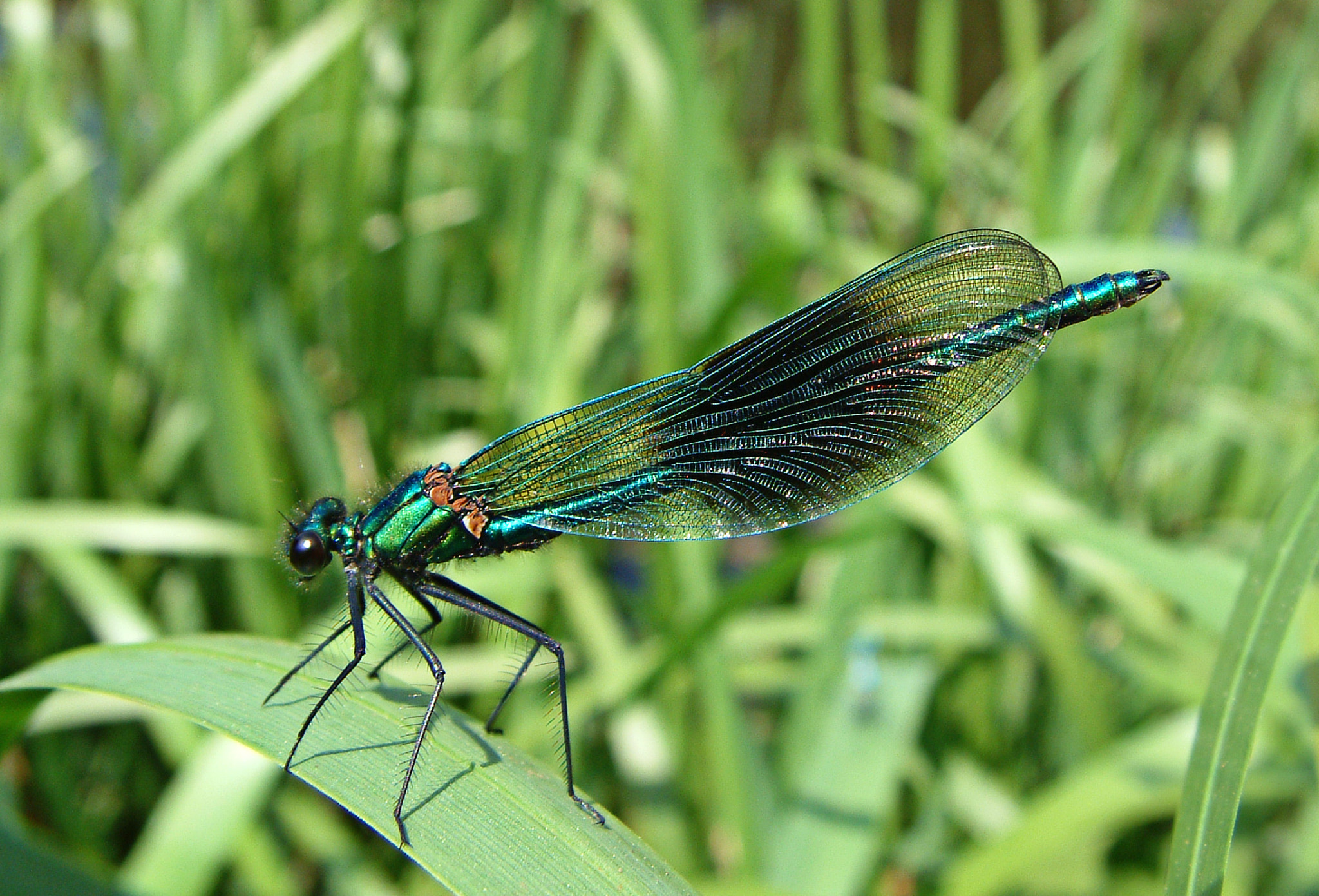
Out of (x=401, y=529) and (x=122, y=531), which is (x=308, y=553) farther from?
(x=122, y=531)

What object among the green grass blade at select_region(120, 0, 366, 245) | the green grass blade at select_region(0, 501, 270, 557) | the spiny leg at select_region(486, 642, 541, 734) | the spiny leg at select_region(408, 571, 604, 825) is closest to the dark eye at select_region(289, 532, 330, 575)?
the spiny leg at select_region(408, 571, 604, 825)

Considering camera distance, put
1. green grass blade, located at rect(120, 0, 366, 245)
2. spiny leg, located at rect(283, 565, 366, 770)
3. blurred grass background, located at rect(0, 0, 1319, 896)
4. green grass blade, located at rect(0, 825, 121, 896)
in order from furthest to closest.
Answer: green grass blade, located at rect(120, 0, 366, 245) → blurred grass background, located at rect(0, 0, 1319, 896) → green grass blade, located at rect(0, 825, 121, 896) → spiny leg, located at rect(283, 565, 366, 770)

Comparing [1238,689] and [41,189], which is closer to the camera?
[1238,689]

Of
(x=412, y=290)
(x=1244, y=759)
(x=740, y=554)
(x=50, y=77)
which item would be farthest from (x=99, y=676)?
(x=740, y=554)

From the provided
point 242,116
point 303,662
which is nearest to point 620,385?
point 242,116

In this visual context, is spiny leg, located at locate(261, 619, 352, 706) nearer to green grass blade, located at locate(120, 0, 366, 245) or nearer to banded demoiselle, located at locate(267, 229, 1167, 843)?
banded demoiselle, located at locate(267, 229, 1167, 843)

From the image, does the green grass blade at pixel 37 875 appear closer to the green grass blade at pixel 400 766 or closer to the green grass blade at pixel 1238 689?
the green grass blade at pixel 400 766

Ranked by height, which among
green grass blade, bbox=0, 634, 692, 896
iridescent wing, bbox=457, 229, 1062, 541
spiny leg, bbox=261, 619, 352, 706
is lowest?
green grass blade, bbox=0, 634, 692, 896
